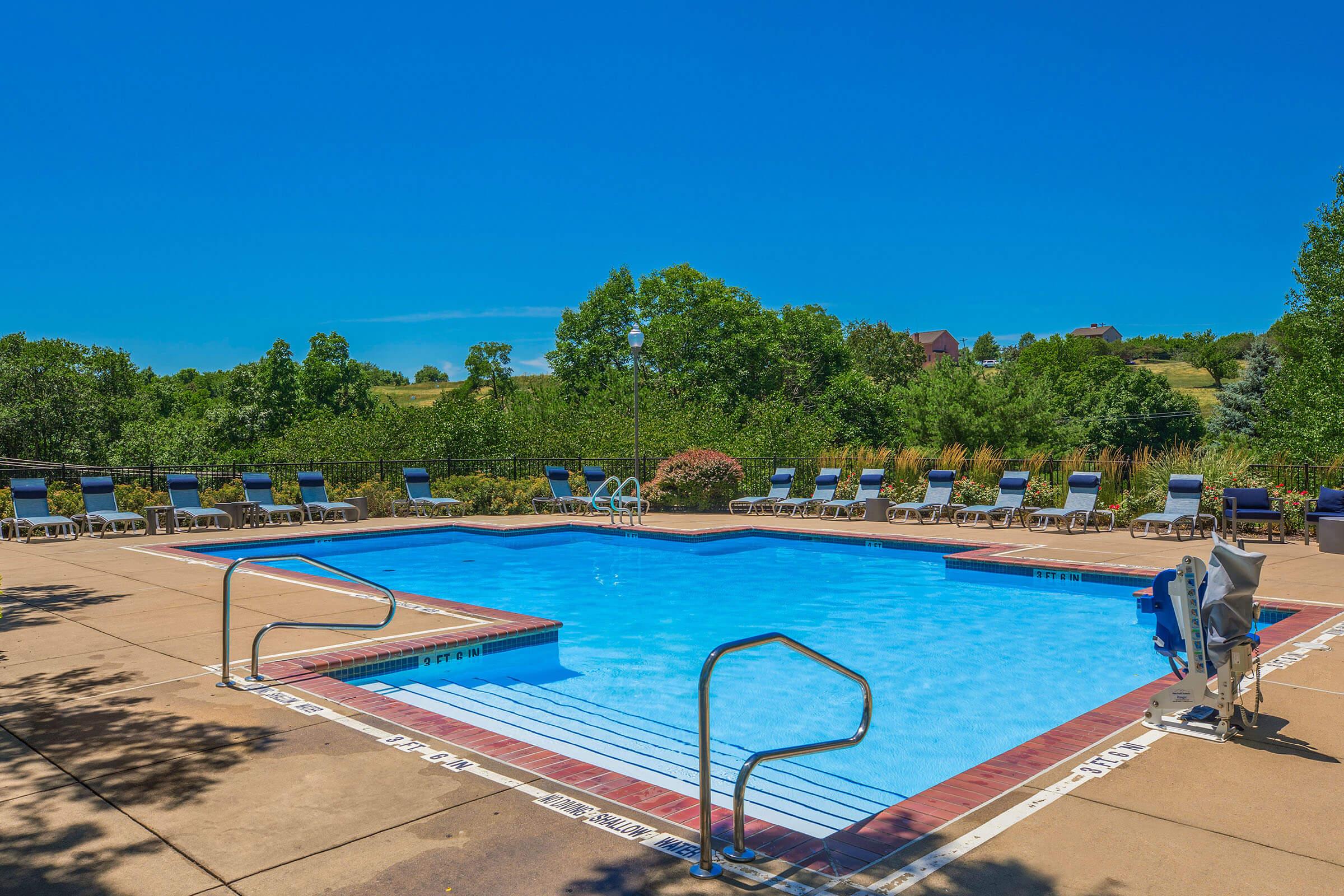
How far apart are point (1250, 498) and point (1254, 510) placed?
165mm

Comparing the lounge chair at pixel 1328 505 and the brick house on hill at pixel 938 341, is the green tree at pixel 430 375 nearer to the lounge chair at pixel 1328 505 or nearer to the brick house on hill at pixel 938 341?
the brick house on hill at pixel 938 341

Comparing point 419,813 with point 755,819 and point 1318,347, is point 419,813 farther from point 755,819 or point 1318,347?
point 1318,347

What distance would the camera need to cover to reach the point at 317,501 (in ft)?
56.3

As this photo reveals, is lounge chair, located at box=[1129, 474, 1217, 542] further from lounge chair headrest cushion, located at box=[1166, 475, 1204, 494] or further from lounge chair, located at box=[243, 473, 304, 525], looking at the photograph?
lounge chair, located at box=[243, 473, 304, 525]

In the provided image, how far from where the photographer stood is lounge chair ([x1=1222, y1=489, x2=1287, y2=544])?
1243cm

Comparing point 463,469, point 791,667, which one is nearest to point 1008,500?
point 791,667

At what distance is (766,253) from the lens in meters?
62.2

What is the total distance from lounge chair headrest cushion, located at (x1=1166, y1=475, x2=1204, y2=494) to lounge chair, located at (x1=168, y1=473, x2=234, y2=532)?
622 inches

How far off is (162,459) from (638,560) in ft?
119

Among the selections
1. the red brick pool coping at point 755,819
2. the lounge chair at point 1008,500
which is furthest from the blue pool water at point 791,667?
the lounge chair at point 1008,500

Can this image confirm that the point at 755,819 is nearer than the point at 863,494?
Yes

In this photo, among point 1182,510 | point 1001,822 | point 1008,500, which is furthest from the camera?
point 1008,500

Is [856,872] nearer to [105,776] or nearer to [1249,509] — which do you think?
[105,776]

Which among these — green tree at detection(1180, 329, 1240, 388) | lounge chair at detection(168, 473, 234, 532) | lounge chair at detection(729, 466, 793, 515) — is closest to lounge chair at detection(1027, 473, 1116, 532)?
lounge chair at detection(729, 466, 793, 515)
